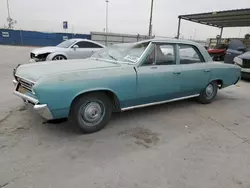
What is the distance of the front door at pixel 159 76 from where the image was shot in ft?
12.1

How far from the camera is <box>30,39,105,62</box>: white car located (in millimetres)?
9148

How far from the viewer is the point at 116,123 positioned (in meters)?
3.86

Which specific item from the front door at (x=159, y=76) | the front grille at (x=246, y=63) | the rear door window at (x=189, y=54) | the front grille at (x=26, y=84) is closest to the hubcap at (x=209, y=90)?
the rear door window at (x=189, y=54)

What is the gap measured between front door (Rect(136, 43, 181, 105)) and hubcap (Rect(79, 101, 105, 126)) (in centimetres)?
74

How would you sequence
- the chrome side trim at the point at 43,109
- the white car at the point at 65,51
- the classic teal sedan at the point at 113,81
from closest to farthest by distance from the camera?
the chrome side trim at the point at 43,109, the classic teal sedan at the point at 113,81, the white car at the point at 65,51

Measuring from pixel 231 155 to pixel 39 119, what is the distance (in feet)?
10.6

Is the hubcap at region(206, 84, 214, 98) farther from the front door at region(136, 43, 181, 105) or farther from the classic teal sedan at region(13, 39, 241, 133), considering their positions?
the front door at region(136, 43, 181, 105)

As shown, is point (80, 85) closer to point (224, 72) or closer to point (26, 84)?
point (26, 84)

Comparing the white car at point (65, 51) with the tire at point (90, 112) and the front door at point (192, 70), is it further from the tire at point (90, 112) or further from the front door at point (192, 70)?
the tire at point (90, 112)

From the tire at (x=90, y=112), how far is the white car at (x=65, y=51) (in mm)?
6352

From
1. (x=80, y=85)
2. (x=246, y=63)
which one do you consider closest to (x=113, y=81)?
(x=80, y=85)

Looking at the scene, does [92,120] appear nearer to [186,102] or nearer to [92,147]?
[92,147]

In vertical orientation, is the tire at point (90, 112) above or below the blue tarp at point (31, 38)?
below

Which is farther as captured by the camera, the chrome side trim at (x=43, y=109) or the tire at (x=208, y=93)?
the tire at (x=208, y=93)
